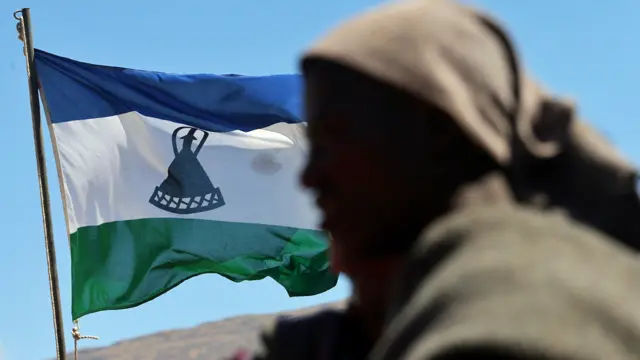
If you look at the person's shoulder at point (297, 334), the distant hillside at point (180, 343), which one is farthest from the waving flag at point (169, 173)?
the distant hillside at point (180, 343)

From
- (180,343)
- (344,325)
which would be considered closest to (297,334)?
(344,325)

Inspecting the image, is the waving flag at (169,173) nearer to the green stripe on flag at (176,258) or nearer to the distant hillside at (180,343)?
the green stripe on flag at (176,258)

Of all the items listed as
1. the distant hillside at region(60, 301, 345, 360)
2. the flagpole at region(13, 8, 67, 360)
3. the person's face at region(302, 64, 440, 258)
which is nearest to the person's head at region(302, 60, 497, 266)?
the person's face at region(302, 64, 440, 258)

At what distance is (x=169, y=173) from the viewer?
9.95m

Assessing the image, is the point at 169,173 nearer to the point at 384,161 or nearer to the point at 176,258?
the point at 176,258

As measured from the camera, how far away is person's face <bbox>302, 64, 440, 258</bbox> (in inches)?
49.3

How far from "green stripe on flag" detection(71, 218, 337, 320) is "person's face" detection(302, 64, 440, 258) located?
26.1 feet

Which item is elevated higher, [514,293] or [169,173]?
[514,293]

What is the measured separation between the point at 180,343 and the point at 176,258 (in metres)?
143

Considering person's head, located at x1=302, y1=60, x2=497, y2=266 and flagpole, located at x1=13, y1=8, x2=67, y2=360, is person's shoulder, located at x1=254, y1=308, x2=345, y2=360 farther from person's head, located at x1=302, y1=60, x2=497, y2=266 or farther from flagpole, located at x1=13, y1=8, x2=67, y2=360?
flagpole, located at x1=13, y1=8, x2=67, y2=360

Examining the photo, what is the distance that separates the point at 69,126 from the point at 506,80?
8782 mm

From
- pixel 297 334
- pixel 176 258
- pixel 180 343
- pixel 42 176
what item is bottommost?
pixel 180 343

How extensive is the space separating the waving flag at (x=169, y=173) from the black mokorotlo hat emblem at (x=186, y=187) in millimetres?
11

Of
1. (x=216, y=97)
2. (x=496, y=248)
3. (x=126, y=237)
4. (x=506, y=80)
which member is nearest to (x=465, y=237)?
(x=496, y=248)
